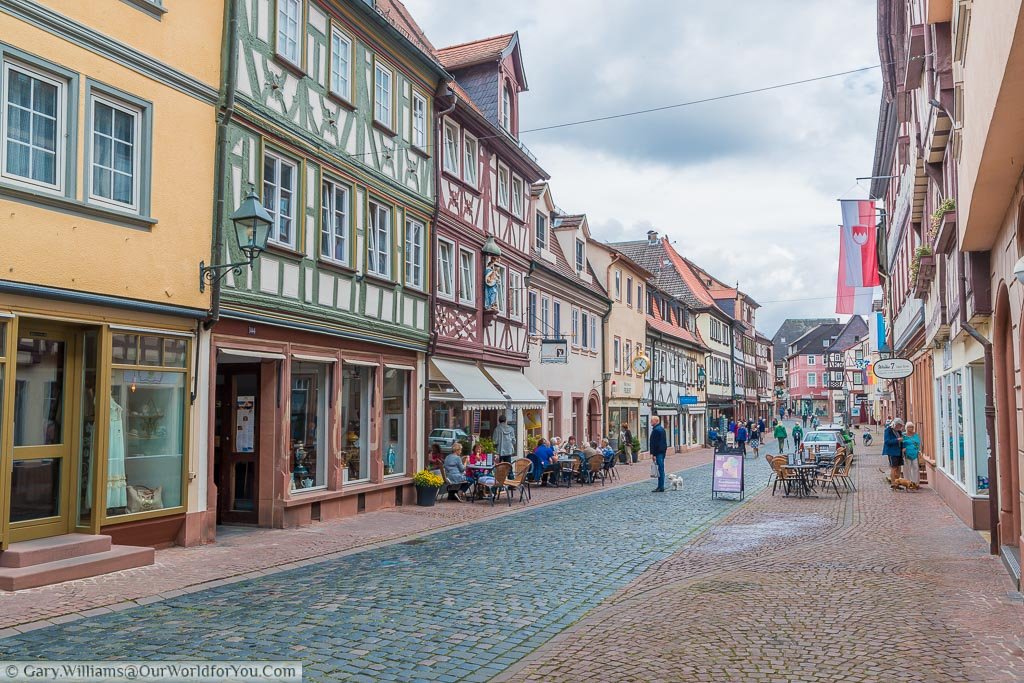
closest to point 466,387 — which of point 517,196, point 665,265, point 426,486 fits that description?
point 426,486

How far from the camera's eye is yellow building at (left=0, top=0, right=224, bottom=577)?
9.60 metres

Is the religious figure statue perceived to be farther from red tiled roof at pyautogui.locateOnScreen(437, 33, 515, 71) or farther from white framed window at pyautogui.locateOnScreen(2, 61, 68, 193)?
white framed window at pyautogui.locateOnScreen(2, 61, 68, 193)

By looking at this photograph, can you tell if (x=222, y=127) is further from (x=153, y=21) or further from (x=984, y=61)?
(x=984, y=61)

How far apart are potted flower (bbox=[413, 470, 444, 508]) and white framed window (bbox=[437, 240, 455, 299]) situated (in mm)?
4022

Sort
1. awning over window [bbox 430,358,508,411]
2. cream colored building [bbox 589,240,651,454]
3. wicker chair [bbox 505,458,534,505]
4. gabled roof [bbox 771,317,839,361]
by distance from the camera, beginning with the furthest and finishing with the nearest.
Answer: gabled roof [bbox 771,317,839,361], cream colored building [bbox 589,240,651,454], awning over window [bbox 430,358,508,411], wicker chair [bbox 505,458,534,505]

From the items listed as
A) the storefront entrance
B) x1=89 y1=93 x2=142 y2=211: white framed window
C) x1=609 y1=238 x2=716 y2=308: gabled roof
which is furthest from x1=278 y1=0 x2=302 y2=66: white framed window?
x1=609 y1=238 x2=716 y2=308: gabled roof

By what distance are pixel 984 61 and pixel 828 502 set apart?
14.2 meters

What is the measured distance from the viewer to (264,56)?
13641 mm

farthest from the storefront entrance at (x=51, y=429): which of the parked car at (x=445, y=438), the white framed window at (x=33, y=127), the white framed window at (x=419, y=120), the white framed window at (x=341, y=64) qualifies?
the parked car at (x=445, y=438)

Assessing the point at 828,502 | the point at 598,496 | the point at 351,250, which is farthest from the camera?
the point at 598,496

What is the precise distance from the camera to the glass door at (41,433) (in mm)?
9773

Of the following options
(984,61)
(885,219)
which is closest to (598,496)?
(984,61)

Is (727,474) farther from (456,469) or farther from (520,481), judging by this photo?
(456,469)

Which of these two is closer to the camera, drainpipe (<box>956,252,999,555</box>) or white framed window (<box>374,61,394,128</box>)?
drainpipe (<box>956,252,999,555</box>)
